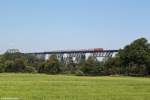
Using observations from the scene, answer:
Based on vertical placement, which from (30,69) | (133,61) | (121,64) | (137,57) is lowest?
(30,69)

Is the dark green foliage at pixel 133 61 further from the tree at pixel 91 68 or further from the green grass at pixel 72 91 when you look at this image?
the green grass at pixel 72 91

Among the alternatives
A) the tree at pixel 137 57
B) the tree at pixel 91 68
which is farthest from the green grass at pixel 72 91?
the tree at pixel 91 68

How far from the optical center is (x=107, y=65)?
129m

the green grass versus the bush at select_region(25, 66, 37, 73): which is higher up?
the bush at select_region(25, 66, 37, 73)

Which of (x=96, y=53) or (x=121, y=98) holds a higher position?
(x=96, y=53)

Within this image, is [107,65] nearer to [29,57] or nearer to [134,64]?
[134,64]

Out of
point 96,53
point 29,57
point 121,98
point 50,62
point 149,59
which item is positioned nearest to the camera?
point 121,98

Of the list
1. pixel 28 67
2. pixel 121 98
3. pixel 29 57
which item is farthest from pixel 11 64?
pixel 121 98

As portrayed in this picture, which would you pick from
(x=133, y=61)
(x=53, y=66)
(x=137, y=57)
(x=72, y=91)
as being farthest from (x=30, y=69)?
(x=72, y=91)

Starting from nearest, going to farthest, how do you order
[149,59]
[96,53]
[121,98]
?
[121,98], [149,59], [96,53]

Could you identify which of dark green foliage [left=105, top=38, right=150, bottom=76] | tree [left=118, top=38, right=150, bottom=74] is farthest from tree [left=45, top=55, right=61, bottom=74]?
tree [left=118, top=38, right=150, bottom=74]

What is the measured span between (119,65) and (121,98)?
95.0m

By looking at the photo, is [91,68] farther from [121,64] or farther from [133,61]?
[133,61]

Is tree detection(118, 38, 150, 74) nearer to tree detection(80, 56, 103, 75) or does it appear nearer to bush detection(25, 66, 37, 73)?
tree detection(80, 56, 103, 75)
